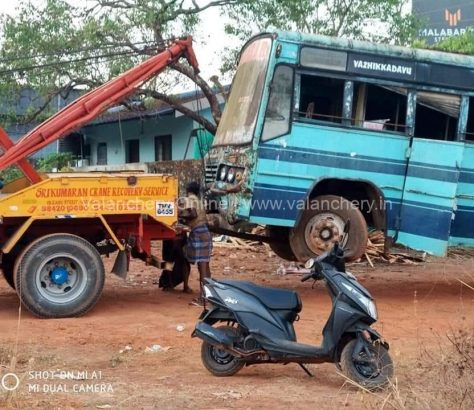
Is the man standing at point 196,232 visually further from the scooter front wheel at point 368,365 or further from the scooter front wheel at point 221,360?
the scooter front wheel at point 368,365

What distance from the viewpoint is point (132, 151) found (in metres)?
24.8

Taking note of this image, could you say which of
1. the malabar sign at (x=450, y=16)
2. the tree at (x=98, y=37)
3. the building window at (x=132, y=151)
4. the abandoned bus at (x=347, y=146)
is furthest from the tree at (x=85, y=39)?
the malabar sign at (x=450, y=16)

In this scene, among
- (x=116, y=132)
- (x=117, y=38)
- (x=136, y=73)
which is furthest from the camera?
(x=116, y=132)

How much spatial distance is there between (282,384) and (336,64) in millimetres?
4510

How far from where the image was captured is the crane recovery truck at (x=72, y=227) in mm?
7926

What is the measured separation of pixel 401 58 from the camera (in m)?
9.02

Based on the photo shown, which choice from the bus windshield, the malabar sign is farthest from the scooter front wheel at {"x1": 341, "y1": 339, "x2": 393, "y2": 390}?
the malabar sign

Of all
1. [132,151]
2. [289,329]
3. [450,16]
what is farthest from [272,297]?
[450,16]

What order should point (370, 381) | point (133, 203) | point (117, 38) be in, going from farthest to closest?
1. point (117, 38)
2. point (133, 203)
3. point (370, 381)

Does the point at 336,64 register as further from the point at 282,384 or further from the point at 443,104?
the point at 282,384

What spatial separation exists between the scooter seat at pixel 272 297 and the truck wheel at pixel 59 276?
2735 mm

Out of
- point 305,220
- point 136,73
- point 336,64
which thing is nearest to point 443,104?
point 336,64

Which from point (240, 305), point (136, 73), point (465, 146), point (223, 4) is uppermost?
point (223, 4)

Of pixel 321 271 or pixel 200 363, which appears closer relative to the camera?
pixel 321 271
